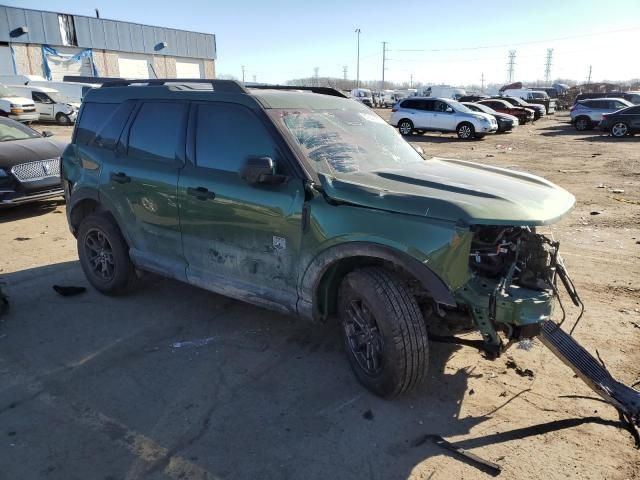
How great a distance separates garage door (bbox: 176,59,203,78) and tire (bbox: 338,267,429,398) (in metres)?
49.4

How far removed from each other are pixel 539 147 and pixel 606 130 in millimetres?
5828

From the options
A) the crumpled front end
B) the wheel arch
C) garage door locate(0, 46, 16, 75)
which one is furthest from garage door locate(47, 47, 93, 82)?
the crumpled front end

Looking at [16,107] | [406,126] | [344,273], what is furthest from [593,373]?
[16,107]

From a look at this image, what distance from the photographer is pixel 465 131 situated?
22.0 metres

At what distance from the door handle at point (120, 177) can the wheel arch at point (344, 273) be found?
2105mm

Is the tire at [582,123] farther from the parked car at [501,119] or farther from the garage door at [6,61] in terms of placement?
the garage door at [6,61]

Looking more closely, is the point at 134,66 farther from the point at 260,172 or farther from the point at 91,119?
the point at 260,172

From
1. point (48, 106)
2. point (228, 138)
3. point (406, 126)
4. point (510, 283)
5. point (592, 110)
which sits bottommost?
point (406, 126)

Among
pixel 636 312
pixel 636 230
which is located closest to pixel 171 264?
pixel 636 312

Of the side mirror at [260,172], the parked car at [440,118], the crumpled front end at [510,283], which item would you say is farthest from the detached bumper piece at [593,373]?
the parked car at [440,118]

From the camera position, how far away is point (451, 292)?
291 cm

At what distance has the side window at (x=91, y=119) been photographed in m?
4.88

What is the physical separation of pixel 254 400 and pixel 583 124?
2712cm

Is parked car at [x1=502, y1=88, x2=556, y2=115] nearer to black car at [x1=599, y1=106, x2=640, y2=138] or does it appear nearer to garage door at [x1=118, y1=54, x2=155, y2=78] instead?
black car at [x1=599, y1=106, x2=640, y2=138]
